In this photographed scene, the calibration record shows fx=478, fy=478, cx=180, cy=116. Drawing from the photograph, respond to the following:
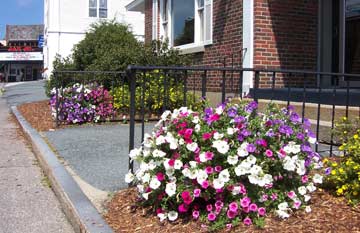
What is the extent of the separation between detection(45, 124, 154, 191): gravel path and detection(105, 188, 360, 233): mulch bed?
1.07 m

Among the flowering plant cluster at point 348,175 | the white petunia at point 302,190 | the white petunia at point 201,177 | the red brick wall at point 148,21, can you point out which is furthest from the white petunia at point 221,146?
the red brick wall at point 148,21

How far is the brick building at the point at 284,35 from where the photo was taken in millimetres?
9719

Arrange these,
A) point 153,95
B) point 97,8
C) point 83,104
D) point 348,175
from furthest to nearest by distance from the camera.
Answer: point 97,8 < point 83,104 < point 153,95 < point 348,175

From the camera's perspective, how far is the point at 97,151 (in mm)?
7695

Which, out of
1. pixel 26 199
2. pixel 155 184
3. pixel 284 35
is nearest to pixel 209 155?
pixel 155 184

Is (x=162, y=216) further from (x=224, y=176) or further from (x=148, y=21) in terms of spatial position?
(x=148, y=21)

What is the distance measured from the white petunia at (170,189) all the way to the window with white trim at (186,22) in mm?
8020

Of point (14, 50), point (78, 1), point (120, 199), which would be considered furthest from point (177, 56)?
point (14, 50)

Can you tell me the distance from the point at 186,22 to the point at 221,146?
34.2ft

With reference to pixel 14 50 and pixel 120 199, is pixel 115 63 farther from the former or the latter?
pixel 14 50

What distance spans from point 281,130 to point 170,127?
946mm

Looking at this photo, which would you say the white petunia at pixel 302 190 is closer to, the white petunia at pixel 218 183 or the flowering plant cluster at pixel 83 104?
the white petunia at pixel 218 183

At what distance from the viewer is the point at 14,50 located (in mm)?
71562

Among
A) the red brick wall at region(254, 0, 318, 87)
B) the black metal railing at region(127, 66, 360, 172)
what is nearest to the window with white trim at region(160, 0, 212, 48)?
the black metal railing at region(127, 66, 360, 172)
